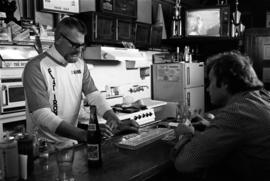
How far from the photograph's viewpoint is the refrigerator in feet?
18.1

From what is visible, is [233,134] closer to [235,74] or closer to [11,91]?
[235,74]

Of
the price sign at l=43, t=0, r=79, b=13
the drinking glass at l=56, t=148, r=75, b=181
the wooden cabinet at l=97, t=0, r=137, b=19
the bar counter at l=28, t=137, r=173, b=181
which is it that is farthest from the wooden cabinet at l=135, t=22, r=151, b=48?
the drinking glass at l=56, t=148, r=75, b=181

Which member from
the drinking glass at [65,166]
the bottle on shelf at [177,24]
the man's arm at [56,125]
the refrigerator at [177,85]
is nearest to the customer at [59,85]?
the man's arm at [56,125]

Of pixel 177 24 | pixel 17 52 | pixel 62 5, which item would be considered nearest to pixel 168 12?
pixel 177 24

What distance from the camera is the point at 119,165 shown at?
1.85 metres

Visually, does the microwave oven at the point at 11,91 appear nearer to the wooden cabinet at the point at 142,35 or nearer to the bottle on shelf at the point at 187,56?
the wooden cabinet at the point at 142,35

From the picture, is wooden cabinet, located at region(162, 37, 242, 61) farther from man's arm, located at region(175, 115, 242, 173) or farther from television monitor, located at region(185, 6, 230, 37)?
man's arm, located at region(175, 115, 242, 173)

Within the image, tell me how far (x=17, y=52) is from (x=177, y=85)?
3114mm

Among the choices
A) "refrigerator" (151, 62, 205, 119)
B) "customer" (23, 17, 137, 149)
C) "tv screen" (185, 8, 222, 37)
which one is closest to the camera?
"customer" (23, 17, 137, 149)

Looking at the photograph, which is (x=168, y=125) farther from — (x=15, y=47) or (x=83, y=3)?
(x=83, y=3)

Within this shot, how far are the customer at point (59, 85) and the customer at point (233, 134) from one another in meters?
0.78

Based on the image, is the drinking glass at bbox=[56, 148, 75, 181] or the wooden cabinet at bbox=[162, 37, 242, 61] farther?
the wooden cabinet at bbox=[162, 37, 242, 61]

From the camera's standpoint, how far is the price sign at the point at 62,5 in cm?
352

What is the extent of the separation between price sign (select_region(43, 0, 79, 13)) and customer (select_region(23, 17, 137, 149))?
103 centimetres
